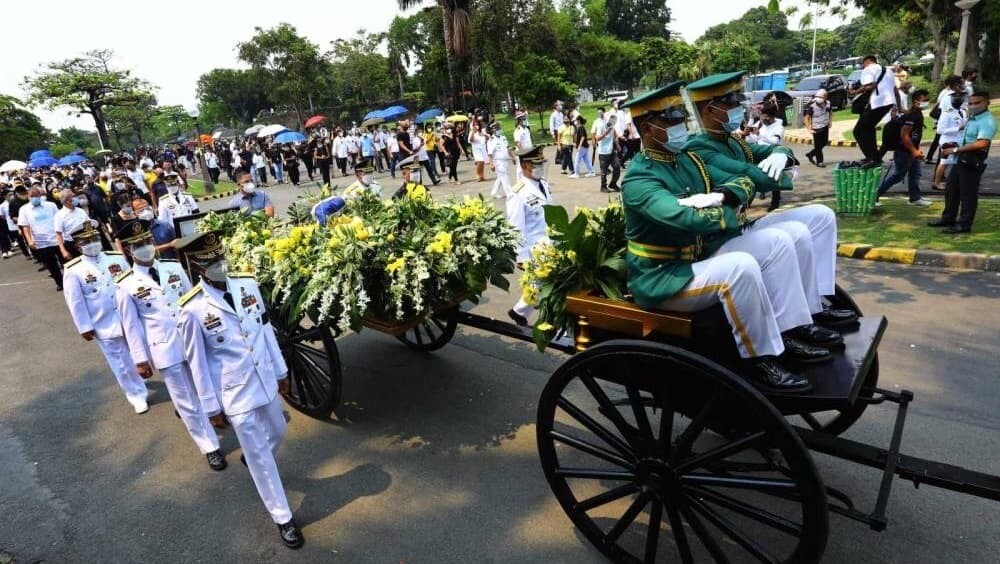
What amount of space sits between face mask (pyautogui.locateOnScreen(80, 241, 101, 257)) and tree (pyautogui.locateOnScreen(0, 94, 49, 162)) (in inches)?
2356

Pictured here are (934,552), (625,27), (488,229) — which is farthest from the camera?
(625,27)

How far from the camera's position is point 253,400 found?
3.38 m

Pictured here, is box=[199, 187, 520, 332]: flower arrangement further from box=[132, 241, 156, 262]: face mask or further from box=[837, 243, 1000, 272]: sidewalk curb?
box=[837, 243, 1000, 272]: sidewalk curb

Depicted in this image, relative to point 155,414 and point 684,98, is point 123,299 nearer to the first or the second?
point 155,414

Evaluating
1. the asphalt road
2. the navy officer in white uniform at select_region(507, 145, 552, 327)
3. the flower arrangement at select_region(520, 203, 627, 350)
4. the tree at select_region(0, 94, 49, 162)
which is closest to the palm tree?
the navy officer in white uniform at select_region(507, 145, 552, 327)

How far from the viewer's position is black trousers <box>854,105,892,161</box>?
9260 millimetres

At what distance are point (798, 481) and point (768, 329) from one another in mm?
663

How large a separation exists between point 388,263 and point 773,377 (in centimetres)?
250

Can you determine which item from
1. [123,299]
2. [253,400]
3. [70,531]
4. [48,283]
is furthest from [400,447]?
[48,283]

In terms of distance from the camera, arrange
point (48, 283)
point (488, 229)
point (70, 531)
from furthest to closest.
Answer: point (48, 283) → point (488, 229) → point (70, 531)

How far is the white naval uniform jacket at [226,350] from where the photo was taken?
10.9 ft

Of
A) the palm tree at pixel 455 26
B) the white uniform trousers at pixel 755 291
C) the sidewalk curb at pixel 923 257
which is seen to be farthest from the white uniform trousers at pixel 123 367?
the palm tree at pixel 455 26

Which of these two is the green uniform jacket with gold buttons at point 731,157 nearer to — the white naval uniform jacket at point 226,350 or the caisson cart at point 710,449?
the caisson cart at point 710,449

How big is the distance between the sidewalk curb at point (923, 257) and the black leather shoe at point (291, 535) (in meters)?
7.15
